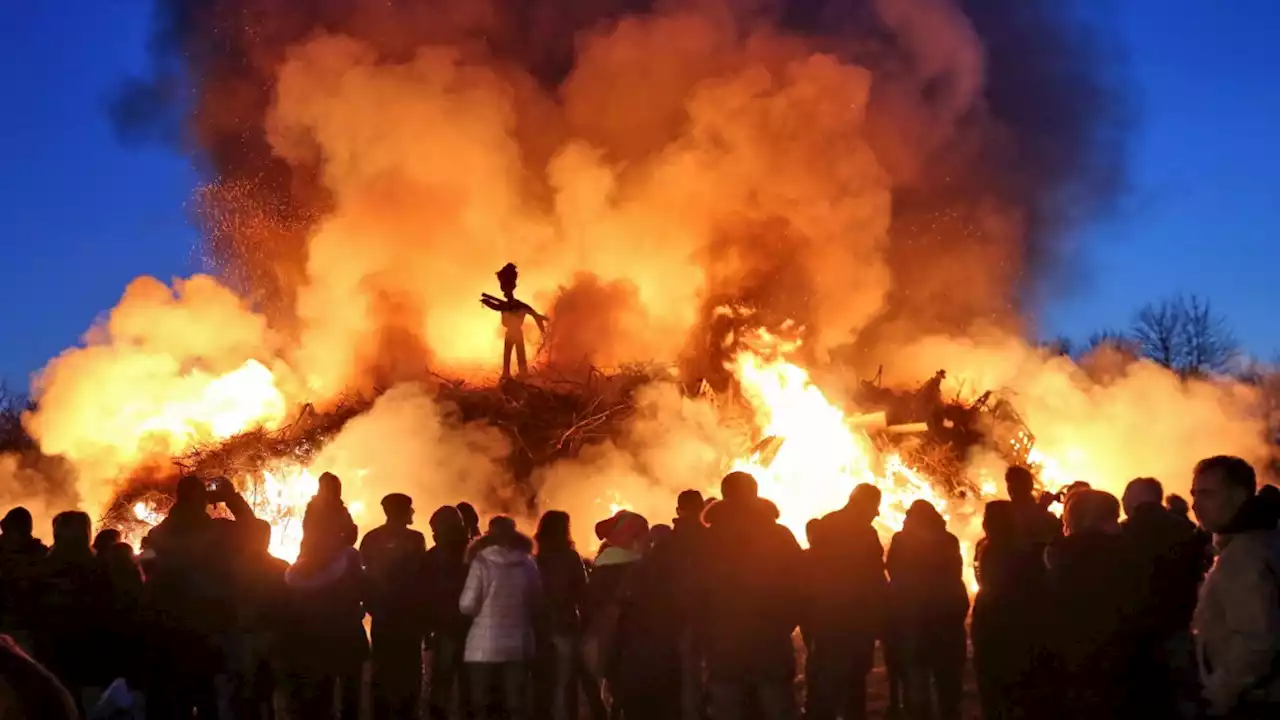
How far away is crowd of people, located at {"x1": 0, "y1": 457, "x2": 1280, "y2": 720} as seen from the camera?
18.7 feet

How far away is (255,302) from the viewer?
23969 mm

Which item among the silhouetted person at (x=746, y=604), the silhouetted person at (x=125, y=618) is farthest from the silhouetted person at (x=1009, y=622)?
the silhouetted person at (x=125, y=618)

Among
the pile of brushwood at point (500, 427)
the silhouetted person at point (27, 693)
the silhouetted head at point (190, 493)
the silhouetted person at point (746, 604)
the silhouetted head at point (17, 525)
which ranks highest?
the pile of brushwood at point (500, 427)

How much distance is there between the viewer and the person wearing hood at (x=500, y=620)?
7512 mm

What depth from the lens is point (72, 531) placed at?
6594 millimetres

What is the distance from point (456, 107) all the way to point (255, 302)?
6014 mm

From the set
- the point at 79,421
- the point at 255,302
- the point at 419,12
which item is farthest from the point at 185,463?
the point at 419,12

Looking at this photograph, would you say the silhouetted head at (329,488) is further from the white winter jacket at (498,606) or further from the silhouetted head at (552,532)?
the silhouetted head at (552,532)

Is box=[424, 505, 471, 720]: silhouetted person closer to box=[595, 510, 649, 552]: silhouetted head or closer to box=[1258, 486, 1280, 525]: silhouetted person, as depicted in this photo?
box=[595, 510, 649, 552]: silhouetted head

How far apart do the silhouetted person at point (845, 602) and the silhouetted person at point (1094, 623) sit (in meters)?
2.10

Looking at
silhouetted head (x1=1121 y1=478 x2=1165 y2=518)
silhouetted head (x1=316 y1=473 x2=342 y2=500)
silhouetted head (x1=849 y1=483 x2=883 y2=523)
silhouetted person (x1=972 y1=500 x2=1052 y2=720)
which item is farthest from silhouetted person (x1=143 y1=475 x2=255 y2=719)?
silhouetted head (x1=1121 y1=478 x2=1165 y2=518)

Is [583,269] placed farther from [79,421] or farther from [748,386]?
[79,421]

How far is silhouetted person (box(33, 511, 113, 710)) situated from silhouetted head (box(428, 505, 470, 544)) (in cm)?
241

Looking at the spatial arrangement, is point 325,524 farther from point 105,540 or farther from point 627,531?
point 627,531
